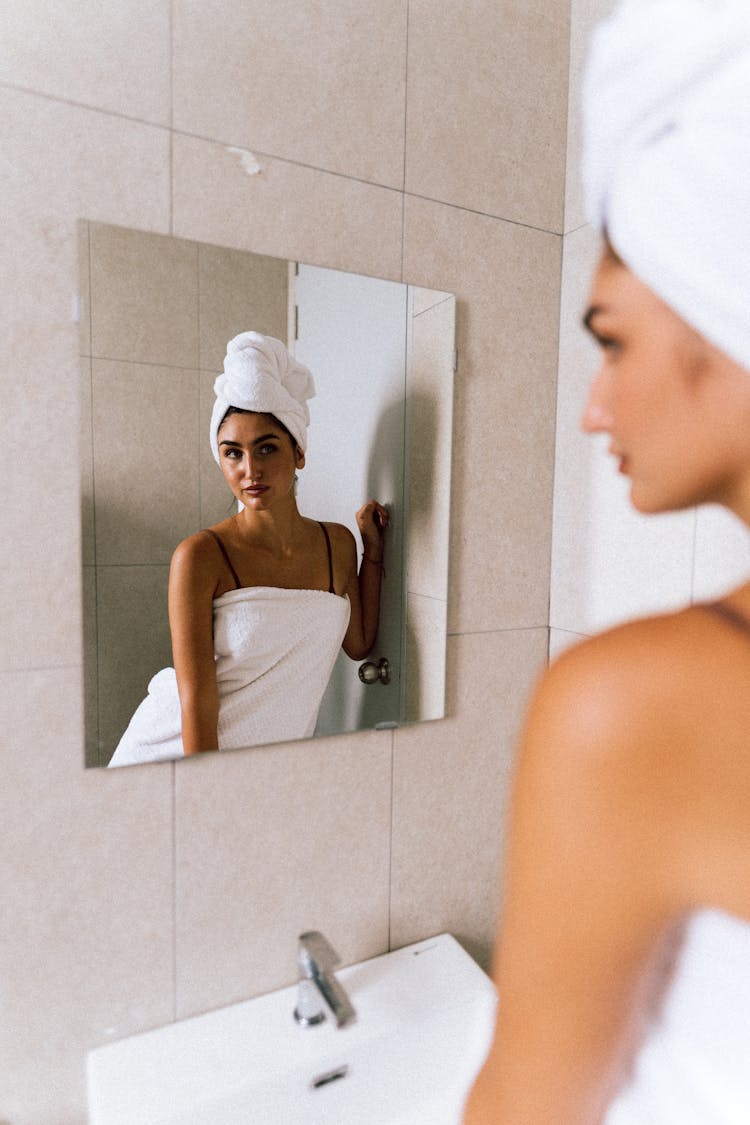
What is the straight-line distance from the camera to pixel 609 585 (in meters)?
0.92

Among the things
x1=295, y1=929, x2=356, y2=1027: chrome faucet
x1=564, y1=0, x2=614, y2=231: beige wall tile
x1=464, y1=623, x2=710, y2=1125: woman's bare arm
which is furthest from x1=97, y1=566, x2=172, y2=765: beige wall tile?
x1=564, y1=0, x2=614, y2=231: beige wall tile

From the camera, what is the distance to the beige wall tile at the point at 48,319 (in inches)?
26.4

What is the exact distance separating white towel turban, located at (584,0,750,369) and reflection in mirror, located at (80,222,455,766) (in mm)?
579

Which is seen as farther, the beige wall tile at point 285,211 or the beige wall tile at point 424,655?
the beige wall tile at point 424,655

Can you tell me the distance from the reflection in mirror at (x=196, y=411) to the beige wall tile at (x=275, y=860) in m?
0.08

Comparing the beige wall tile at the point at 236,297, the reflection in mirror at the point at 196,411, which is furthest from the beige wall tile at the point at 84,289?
the beige wall tile at the point at 236,297

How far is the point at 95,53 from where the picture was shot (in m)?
0.69

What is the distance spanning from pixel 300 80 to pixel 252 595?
24.5 inches

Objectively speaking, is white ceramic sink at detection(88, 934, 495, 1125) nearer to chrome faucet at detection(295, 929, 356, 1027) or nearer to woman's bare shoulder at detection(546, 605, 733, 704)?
chrome faucet at detection(295, 929, 356, 1027)

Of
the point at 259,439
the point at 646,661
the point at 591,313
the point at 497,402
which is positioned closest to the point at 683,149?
the point at 591,313

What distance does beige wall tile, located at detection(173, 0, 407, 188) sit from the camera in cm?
73

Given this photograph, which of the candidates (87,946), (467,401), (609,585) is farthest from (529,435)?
(87,946)

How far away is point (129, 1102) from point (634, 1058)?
0.69 meters

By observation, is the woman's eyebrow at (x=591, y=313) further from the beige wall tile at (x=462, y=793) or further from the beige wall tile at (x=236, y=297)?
the beige wall tile at (x=462, y=793)
